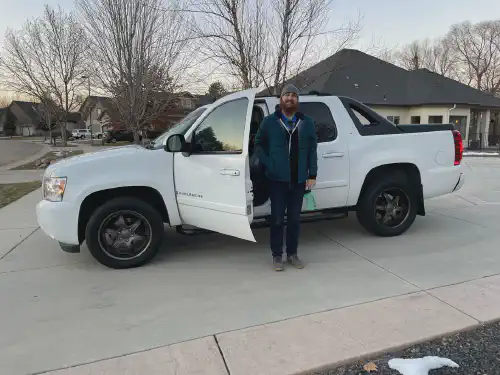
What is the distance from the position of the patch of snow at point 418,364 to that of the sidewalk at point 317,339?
151 millimetres

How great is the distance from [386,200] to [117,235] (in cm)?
357

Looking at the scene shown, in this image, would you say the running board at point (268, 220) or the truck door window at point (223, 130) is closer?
the truck door window at point (223, 130)

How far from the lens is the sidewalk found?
2.55 m

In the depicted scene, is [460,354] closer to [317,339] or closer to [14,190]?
[317,339]

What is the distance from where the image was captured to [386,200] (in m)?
5.24

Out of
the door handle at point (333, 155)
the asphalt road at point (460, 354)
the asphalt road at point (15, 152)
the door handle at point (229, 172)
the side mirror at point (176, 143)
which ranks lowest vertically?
the asphalt road at point (460, 354)

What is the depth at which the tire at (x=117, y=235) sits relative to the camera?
161 inches

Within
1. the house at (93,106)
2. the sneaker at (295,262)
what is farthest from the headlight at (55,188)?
the house at (93,106)

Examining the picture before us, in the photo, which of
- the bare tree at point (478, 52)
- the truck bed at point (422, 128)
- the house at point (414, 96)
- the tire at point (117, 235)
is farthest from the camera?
the bare tree at point (478, 52)

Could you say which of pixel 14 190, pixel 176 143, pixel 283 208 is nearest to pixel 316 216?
pixel 283 208

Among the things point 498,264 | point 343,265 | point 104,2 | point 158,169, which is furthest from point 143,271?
point 104,2

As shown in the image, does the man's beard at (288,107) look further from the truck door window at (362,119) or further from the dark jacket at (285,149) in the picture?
the truck door window at (362,119)

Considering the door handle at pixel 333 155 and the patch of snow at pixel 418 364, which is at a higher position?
the door handle at pixel 333 155

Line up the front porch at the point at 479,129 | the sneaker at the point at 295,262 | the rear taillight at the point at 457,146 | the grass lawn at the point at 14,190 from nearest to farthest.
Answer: the sneaker at the point at 295,262 → the rear taillight at the point at 457,146 → the grass lawn at the point at 14,190 → the front porch at the point at 479,129
